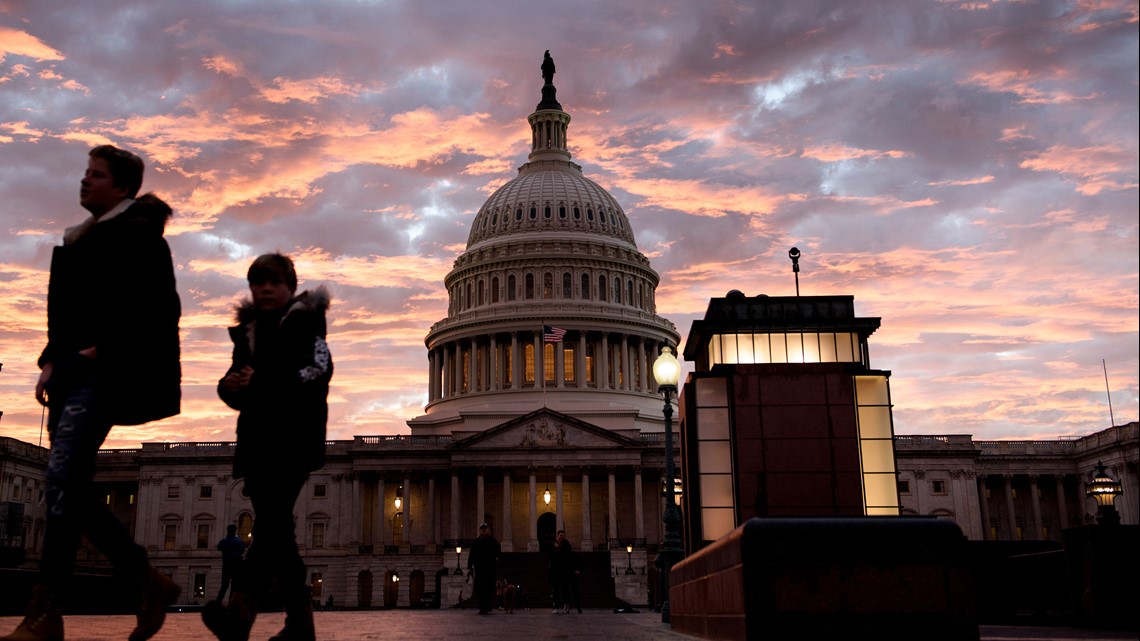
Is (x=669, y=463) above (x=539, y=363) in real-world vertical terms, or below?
below

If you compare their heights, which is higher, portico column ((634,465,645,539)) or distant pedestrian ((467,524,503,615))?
portico column ((634,465,645,539))

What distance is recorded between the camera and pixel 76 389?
8.16 m

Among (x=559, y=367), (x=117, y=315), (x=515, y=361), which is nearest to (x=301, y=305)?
(x=117, y=315)

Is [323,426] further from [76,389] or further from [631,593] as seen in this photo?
[631,593]

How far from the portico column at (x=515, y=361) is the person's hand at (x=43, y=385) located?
10353 centimetres

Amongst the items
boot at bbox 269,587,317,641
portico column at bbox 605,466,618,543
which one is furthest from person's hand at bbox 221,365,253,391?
portico column at bbox 605,466,618,543

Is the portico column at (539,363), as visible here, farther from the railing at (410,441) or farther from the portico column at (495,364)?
the railing at (410,441)

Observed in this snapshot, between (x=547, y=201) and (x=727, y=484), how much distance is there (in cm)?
8630

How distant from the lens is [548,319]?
113750 millimetres

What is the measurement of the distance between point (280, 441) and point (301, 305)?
1.10 metres

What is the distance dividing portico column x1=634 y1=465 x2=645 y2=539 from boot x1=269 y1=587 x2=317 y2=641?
279ft

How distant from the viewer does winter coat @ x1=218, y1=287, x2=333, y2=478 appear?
8.45 m

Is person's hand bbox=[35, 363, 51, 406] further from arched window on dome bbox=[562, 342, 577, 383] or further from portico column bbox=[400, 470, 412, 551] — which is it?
arched window on dome bbox=[562, 342, 577, 383]

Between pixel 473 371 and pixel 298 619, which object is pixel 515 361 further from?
pixel 298 619
